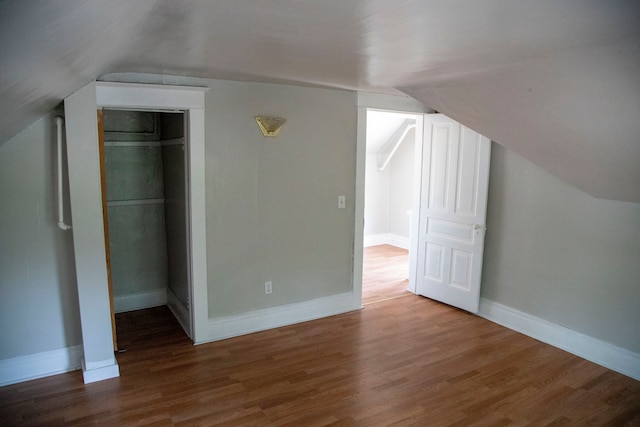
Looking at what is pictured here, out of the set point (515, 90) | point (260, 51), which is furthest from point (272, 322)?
point (515, 90)

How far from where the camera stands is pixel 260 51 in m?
2.18

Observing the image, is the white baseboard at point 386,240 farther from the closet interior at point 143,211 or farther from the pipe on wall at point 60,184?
the pipe on wall at point 60,184

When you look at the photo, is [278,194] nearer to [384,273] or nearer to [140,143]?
[140,143]

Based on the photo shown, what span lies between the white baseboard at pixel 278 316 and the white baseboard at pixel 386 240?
2843mm

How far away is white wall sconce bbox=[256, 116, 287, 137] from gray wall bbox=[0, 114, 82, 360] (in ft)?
4.80

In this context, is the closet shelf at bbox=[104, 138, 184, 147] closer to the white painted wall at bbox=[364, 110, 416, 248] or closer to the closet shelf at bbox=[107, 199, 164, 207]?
the closet shelf at bbox=[107, 199, 164, 207]

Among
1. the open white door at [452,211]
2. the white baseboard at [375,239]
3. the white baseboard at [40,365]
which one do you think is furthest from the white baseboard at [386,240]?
the white baseboard at [40,365]

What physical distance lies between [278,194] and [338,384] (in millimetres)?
1627

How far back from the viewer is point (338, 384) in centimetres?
287

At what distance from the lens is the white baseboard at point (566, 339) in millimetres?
3064

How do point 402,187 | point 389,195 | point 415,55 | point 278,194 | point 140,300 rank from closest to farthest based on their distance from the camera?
point 415,55, point 278,194, point 140,300, point 402,187, point 389,195

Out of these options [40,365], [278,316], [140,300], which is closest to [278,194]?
[278,316]

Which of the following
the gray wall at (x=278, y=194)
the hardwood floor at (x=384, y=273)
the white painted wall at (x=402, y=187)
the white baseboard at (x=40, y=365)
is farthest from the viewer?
the white painted wall at (x=402, y=187)

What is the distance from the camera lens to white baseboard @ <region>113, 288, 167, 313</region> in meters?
4.10
